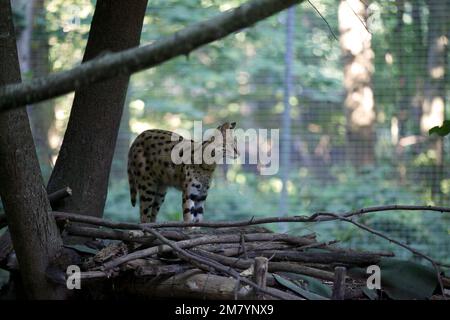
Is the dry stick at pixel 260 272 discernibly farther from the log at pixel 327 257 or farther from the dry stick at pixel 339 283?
the log at pixel 327 257

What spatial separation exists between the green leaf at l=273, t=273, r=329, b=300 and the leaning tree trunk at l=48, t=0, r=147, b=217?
201cm

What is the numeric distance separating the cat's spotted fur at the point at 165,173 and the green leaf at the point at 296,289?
288 centimetres

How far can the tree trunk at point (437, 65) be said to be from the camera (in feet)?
33.2

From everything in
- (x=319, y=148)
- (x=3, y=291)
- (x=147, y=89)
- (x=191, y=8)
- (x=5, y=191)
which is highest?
(x=191, y=8)

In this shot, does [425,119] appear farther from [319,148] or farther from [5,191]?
[5,191]

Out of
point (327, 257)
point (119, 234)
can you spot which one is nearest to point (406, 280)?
point (327, 257)

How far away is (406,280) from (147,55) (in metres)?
2.93

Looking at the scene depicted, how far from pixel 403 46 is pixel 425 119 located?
105 centimetres

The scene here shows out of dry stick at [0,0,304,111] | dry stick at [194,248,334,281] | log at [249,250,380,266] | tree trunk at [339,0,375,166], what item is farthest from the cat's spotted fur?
dry stick at [0,0,304,111]

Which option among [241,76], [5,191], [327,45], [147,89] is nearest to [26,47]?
[147,89]

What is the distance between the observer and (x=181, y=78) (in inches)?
445

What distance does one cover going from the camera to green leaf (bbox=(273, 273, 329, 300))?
16.4ft

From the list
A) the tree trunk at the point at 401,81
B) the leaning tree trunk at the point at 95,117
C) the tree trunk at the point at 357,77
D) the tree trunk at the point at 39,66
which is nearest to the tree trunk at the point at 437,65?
the tree trunk at the point at 401,81
